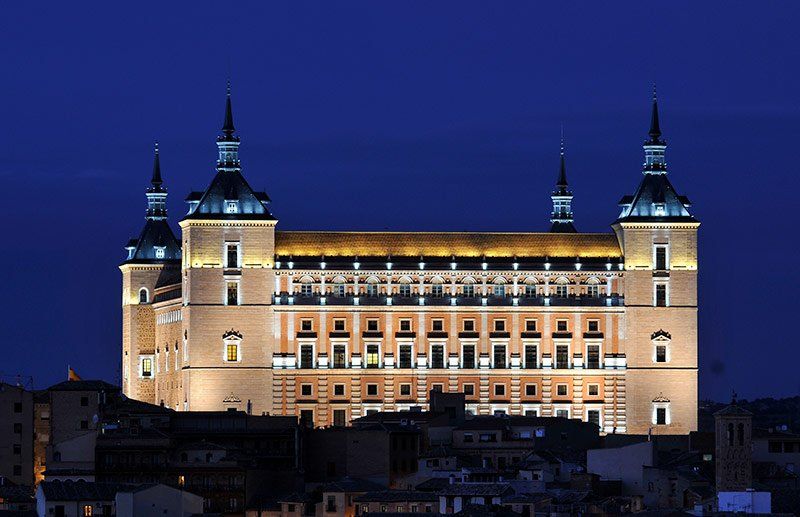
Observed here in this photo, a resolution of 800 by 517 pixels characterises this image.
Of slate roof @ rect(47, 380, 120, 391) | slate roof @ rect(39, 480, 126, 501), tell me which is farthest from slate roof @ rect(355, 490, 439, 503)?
slate roof @ rect(47, 380, 120, 391)

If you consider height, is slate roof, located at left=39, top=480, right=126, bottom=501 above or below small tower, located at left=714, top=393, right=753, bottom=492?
below

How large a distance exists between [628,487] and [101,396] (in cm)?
3542

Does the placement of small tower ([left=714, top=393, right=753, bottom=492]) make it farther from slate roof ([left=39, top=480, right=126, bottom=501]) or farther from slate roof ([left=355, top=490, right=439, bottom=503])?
slate roof ([left=39, top=480, right=126, bottom=501])

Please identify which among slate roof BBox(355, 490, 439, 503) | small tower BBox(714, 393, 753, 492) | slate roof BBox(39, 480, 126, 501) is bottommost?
slate roof BBox(355, 490, 439, 503)

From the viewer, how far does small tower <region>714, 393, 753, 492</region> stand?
477 ft

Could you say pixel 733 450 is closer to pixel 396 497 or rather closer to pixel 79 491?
pixel 396 497

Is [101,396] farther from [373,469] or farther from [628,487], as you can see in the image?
[628,487]

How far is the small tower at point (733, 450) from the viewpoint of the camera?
145m

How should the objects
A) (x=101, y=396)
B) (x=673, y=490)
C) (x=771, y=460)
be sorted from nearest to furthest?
(x=673, y=490)
(x=771, y=460)
(x=101, y=396)

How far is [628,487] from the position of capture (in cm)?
15425

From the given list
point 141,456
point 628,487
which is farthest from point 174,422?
point 628,487

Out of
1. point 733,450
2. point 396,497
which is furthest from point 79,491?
point 733,450

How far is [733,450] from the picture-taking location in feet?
484

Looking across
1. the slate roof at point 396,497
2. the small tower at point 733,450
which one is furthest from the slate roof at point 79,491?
the small tower at point 733,450
